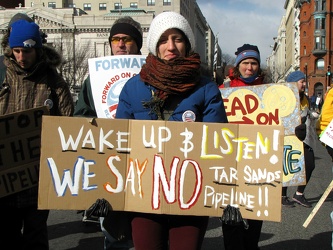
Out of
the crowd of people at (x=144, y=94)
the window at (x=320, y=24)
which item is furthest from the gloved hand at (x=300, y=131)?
the window at (x=320, y=24)

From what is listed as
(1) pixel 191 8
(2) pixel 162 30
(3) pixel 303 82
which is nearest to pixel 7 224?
(2) pixel 162 30

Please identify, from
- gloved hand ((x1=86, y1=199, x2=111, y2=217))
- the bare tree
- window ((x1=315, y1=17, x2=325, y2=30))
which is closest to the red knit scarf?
gloved hand ((x1=86, y1=199, x2=111, y2=217))

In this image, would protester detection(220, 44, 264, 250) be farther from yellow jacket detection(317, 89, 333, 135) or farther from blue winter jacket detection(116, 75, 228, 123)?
blue winter jacket detection(116, 75, 228, 123)

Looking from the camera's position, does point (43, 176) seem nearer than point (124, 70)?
Yes

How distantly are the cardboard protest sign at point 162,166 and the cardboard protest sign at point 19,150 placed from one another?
529mm

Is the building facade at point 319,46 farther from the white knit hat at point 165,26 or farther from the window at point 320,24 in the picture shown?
the white knit hat at point 165,26

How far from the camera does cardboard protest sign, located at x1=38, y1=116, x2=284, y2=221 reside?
8.23 feet

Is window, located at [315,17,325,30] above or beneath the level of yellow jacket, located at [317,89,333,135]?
above

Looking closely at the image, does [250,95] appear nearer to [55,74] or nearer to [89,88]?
[89,88]

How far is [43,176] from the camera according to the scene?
2529 mm

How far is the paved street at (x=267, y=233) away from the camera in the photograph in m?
4.91

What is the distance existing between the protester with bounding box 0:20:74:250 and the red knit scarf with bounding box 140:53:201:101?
95 cm

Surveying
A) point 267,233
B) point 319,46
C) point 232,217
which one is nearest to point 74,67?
point 319,46

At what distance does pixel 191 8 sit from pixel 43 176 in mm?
119149
